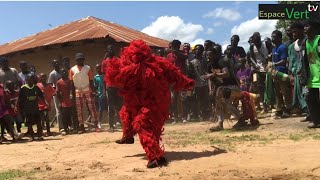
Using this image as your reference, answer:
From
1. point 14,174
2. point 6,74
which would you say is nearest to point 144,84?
point 14,174

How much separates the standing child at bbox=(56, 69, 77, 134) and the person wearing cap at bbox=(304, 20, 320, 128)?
17.8 ft

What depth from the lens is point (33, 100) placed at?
30.1 ft

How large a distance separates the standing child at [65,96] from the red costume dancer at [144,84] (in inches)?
161

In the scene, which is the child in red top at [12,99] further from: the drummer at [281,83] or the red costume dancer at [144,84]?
the drummer at [281,83]

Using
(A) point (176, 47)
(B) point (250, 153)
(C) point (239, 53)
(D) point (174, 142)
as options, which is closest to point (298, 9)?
(C) point (239, 53)

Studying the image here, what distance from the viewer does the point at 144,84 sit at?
18.8ft

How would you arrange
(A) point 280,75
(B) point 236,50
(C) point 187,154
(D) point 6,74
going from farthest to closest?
(B) point 236,50, (D) point 6,74, (A) point 280,75, (C) point 187,154

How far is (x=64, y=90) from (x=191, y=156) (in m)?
4.88

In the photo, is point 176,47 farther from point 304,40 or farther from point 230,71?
point 304,40

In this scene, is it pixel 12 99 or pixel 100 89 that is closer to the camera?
pixel 12 99

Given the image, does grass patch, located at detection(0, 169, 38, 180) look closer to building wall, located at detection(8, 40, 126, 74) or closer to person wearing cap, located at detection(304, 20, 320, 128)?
person wearing cap, located at detection(304, 20, 320, 128)

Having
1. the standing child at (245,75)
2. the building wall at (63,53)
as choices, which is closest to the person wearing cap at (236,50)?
the standing child at (245,75)

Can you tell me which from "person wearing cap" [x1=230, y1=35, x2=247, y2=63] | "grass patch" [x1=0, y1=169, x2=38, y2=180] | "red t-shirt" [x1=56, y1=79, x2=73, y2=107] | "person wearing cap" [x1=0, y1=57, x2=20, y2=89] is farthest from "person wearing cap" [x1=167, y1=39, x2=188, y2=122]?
"grass patch" [x1=0, y1=169, x2=38, y2=180]

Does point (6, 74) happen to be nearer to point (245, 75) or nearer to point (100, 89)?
point (100, 89)
